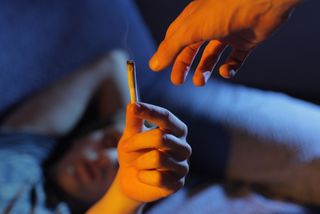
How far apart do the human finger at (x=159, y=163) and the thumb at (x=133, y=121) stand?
4 centimetres

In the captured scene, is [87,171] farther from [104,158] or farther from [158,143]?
[158,143]

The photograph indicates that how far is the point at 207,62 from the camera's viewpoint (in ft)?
1.91

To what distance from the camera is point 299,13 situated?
4.00ft

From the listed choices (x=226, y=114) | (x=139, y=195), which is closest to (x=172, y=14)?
(x=226, y=114)

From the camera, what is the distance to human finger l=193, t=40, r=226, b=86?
567 millimetres

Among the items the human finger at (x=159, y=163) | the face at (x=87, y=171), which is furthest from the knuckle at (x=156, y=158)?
the face at (x=87, y=171)

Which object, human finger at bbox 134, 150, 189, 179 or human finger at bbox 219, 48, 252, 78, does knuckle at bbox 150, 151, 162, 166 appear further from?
human finger at bbox 219, 48, 252, 78

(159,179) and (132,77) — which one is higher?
(132,77)

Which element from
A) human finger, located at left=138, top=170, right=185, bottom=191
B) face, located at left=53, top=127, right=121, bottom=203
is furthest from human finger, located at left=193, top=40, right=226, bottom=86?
face, located at left=53, top=127, right=121, bottom=203

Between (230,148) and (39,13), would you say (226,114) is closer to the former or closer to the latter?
(230,148)

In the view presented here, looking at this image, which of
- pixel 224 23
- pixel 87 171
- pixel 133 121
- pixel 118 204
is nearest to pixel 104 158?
pixel 87 171

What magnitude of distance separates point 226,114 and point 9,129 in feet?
1.58

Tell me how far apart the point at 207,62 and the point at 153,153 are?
149 millimetres

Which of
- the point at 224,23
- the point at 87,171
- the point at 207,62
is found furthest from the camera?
the point at 87,171
